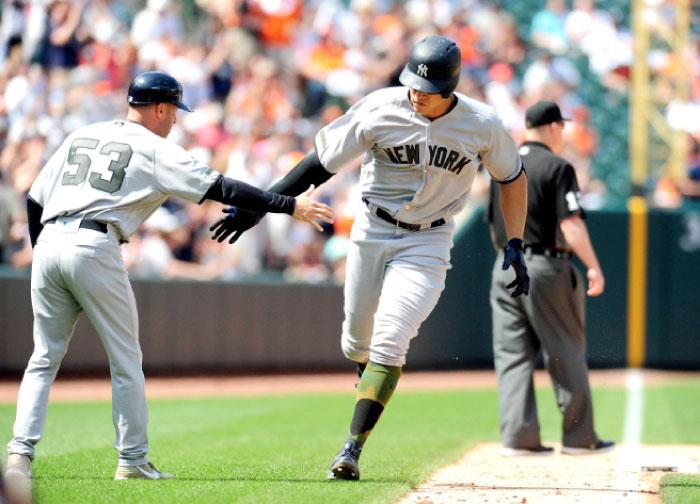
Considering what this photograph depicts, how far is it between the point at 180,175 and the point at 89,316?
760 millimetres

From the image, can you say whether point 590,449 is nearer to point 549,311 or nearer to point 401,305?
point 549,311

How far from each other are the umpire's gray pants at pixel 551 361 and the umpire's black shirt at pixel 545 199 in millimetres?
159

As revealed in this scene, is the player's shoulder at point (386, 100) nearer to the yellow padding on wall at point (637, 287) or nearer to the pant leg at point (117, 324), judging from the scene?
the pant leg at point (117, 324)

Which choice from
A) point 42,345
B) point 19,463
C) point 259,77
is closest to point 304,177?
point 42,345

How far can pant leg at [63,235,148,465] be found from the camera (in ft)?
14.3

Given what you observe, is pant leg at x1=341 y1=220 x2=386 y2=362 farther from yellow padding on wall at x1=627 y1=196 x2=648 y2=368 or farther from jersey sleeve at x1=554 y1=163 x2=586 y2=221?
yellow padding on wall at x1=627 y1=196 x2=648 y2=368

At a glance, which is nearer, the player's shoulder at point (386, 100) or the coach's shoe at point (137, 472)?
the coach's shoe at point (137, 472)

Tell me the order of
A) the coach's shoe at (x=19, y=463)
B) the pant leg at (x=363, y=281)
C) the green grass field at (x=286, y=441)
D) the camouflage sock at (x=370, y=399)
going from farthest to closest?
the pant leg at (x=363, y=281)
the camouflage sock at (x=370, y=399)
the coach's shoe at (x=19, y=463)
the green grass field at (x=286, y=441)

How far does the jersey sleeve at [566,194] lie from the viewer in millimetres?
6074

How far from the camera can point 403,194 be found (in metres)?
4.74

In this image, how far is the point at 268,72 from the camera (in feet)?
42.8

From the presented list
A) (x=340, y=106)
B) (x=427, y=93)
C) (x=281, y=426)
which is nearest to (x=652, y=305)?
(x=340, y=106)

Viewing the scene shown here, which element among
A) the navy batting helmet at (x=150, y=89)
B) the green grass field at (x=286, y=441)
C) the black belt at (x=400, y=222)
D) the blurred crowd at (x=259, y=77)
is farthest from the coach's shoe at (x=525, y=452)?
the blurred crowd at (x=259, y=77)

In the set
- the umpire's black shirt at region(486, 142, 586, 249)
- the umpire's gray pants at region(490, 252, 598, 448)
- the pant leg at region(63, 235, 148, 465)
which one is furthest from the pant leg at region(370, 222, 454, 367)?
the umpire's gray pants at region(490, 252, 598, 448)
